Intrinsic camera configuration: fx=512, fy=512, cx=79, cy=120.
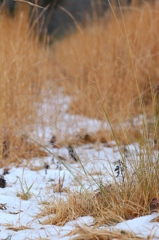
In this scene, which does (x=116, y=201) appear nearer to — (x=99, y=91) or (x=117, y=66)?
(x=99, y=91)

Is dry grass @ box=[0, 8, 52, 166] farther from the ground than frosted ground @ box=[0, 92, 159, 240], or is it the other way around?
dry grass @ box=[0, 8, 52, 166]

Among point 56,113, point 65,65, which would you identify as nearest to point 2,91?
point 56,113

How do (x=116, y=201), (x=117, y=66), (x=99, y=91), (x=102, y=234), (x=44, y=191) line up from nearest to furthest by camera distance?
(x=102, y=234)
(x=116, y=201)
(x=99, y=91)
(x=44, y=191)
(x=117, y=66)

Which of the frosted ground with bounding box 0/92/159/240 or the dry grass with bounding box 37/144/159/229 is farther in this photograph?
the dry grass with bounding box 37/144/159/229

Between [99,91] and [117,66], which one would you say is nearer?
[99,91]

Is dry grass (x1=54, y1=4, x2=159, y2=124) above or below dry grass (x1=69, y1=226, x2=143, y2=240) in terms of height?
above

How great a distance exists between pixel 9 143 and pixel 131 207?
135 centimetres

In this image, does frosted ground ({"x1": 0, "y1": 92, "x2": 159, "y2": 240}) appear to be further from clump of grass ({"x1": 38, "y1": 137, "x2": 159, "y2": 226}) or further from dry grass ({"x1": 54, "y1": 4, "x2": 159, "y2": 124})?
dry grass ({"x1": 54, "y1": 4, "x2": 159, "y2": 124})

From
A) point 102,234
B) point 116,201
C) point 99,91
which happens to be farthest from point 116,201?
point 99,91

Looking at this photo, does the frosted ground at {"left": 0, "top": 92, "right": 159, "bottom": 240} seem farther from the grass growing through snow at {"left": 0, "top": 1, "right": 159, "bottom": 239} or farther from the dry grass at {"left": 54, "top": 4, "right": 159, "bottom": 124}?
the dry grass at {"left": 54, "top": 4, "right": 159, "bottom": 124}

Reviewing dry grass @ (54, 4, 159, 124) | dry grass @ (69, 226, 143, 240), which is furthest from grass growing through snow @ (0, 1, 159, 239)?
dry grass @ (69, 226, 143, 240)

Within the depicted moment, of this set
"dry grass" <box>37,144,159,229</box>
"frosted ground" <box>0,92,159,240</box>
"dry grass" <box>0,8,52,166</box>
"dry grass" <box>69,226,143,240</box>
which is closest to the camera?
"dry grass" <box>69,226,143,240</box>

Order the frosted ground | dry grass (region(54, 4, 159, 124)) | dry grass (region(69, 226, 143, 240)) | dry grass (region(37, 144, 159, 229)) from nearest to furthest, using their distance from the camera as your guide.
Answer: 1. dry grass (region(69, 226, 143, 240))
2. the frosted ground
3. dry grass (region(37, 144, 159, 229))
4. dry grass (region(54, 4, 159, 124))

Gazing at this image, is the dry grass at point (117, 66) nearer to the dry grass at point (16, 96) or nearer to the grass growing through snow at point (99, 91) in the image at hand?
the grass growing through snow at point (99, 91)
